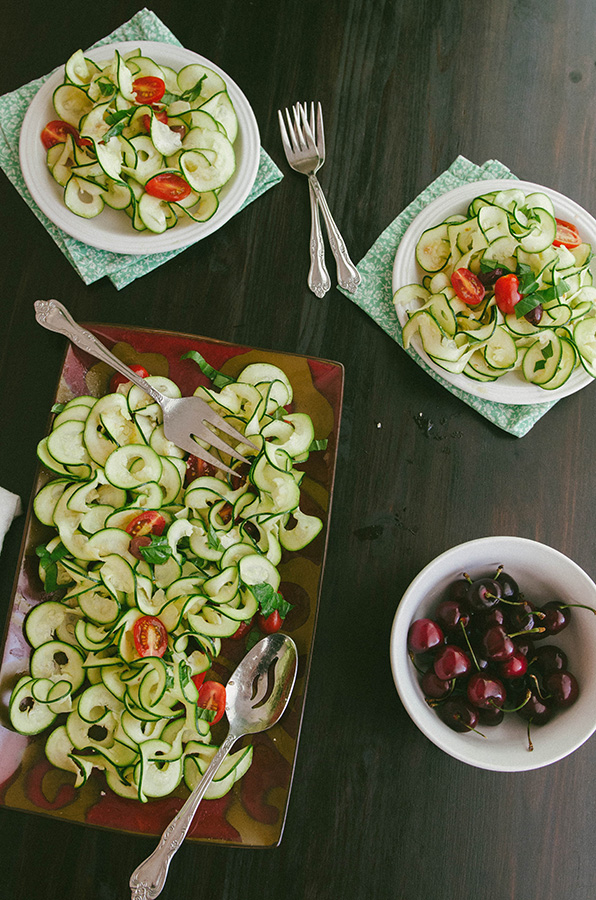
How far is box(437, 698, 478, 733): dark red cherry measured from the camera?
130cm

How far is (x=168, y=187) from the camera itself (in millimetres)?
1502

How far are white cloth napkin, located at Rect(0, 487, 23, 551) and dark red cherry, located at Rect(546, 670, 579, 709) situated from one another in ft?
3.90

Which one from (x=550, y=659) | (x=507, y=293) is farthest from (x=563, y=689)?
(x=507, y=293)

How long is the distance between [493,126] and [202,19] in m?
0.80

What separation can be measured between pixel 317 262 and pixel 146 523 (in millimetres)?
746

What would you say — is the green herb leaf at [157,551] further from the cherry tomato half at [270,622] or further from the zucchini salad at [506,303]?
the zucchini salad at [506,303]

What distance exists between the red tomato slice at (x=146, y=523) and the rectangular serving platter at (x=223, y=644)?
0.64 ft

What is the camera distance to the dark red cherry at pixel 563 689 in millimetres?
1317

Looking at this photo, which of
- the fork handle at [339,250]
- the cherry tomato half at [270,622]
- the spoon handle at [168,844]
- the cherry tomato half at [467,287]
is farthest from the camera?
the fork handle at [339,250]

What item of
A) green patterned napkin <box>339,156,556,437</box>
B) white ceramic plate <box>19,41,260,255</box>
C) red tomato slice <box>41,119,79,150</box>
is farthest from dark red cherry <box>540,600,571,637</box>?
red tomato slice <box>41,119,79,150</box>

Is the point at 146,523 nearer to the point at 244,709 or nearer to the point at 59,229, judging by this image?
the point at 244,709

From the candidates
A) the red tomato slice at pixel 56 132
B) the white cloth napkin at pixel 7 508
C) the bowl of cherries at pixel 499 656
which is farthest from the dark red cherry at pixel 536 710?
the red tomato slice at pixel 56 132

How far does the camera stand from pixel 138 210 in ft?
4.91

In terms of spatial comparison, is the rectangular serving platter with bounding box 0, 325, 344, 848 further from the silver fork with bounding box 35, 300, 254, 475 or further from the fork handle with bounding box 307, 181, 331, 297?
the fork handle with bounding box 307, 181, 331, 297
